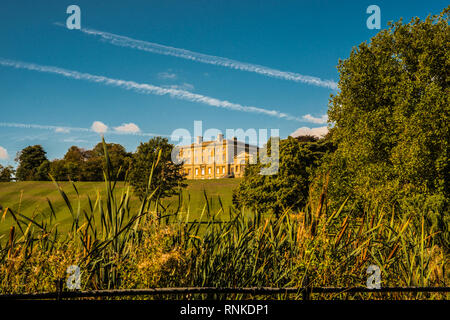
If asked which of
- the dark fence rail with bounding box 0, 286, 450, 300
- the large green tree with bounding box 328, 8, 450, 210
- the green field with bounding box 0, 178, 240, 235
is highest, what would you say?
the large green tree with bounding box 328, 8, 450, 210

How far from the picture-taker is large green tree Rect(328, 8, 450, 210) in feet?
52.5

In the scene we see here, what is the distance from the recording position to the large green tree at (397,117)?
16.0 metres

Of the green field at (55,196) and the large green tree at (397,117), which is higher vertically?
the large green tree at (397,117)

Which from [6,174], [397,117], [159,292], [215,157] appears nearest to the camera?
[159,292]

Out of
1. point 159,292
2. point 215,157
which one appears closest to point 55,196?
point 159,292

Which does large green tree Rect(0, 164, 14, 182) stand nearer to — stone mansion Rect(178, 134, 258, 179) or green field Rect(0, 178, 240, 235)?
green field Rect(0, 178, 240, 235)

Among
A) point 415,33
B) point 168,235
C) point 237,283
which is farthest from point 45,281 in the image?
point 415,33

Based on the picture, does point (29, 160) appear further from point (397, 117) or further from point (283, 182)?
point (397, 117)

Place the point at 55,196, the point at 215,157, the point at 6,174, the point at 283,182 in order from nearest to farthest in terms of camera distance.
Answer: the point at 283,182
the point at 55,196
the point at 6,174
the point at 215,157

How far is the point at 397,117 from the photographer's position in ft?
55.6

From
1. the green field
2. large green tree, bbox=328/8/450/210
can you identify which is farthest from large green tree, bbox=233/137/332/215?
the green field

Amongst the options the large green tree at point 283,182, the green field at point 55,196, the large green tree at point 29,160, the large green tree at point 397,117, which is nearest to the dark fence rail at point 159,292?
the large green tree at point 397,117

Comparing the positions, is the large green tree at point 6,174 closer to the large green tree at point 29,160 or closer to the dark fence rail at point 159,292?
the large green tree at point 29,160

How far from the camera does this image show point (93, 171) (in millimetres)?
71188
